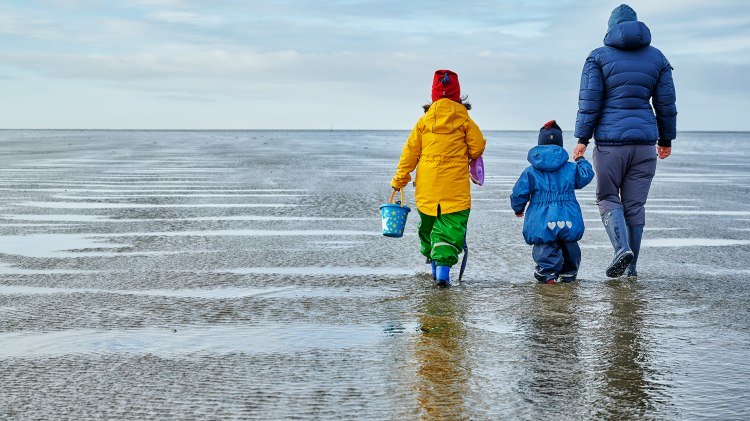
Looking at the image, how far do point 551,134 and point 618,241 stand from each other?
1066mm

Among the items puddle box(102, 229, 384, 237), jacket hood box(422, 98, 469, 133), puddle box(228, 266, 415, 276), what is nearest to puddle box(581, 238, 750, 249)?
puddle box(102, 229, 384, 237)

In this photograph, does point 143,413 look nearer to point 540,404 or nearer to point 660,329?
point 540,404

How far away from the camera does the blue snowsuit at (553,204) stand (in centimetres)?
757

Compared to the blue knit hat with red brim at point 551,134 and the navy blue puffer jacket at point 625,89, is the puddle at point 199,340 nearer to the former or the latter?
the blue knit hat with red brim at point 551,134

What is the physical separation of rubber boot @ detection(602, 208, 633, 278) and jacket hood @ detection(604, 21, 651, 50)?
4.59ft

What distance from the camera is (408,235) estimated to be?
10.4m

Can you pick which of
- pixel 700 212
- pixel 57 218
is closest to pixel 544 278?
pixel 700 212

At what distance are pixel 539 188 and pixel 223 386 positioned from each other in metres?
4.08

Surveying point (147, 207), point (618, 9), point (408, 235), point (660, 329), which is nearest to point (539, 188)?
point (618, 9)

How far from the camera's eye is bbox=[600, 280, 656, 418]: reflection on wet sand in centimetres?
407

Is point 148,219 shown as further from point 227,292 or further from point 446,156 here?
point 446,156

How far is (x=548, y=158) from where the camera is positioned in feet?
24.9

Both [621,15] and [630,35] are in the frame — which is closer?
[630,35]

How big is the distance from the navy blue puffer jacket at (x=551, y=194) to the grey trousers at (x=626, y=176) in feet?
0.69
